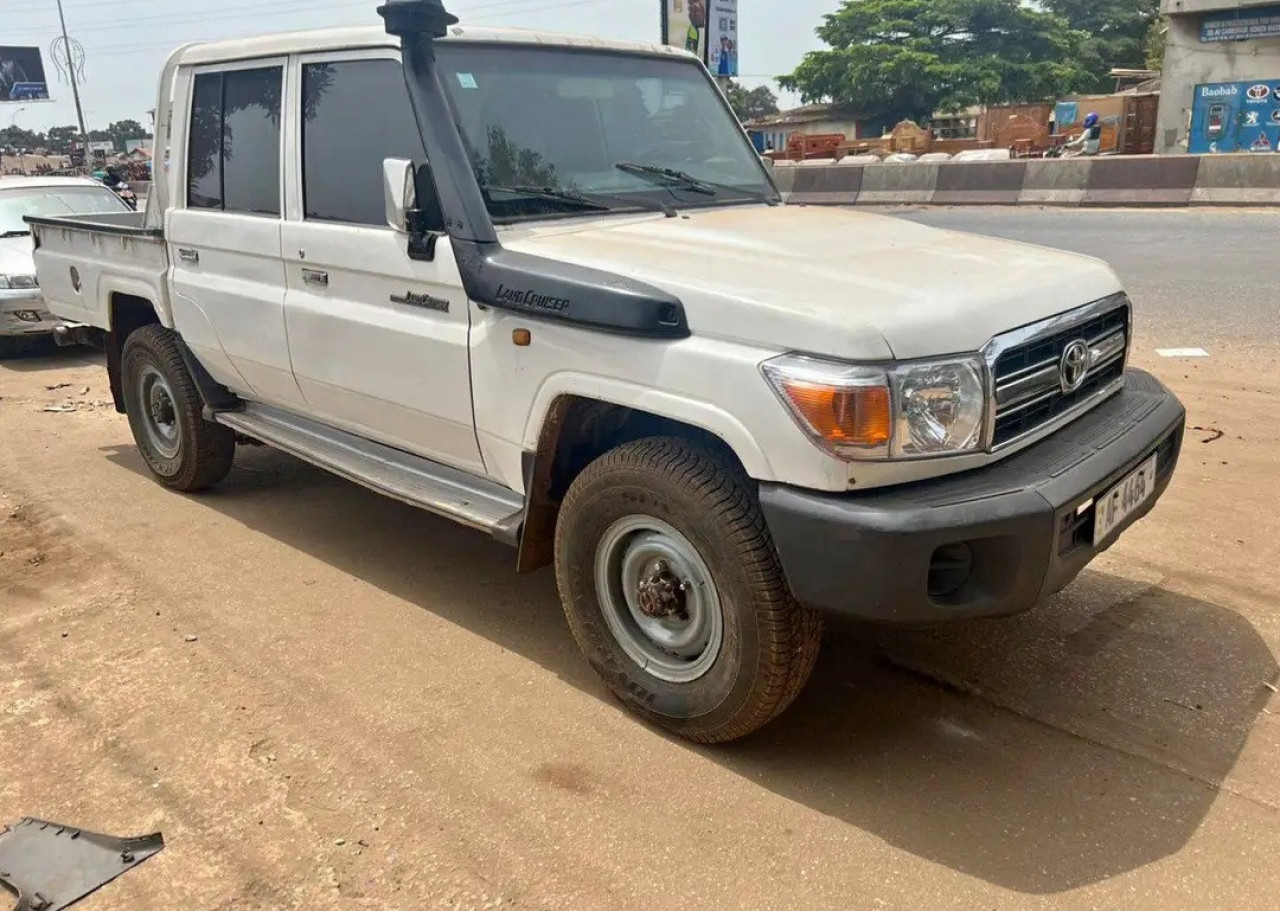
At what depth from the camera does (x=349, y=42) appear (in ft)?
12.6

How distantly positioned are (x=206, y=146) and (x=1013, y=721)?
4.03m

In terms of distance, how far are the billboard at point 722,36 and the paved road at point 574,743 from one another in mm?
7852

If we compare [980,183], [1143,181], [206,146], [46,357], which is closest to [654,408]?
[206,146]

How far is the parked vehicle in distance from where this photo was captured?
927 centimetres

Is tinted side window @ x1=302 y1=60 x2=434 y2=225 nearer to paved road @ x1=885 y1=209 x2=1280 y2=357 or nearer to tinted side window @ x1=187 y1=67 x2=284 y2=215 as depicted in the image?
tinted side window @ x1=187 y1=67 x2=284 y2=215

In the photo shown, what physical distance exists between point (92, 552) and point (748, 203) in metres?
3.24

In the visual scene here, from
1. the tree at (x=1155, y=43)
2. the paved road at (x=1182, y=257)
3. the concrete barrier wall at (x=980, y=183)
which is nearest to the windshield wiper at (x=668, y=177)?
the paved road at (x=1182, y=257)

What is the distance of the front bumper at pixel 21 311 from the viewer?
923 centimetres

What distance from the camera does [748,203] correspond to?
4180mm

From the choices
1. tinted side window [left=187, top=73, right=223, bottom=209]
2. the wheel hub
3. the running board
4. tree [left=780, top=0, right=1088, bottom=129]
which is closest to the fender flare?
the running board

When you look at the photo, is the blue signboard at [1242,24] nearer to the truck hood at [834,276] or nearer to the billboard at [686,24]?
the billboard at [686,24]

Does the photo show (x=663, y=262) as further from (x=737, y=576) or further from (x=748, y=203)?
(x=748, y=203)

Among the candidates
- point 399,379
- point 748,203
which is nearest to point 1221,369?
point 748,203

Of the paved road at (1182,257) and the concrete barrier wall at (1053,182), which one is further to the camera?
the concrete barrier wall at (1053,182)
